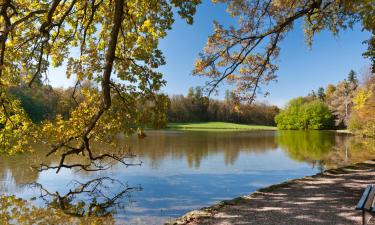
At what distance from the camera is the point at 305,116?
7612 cm

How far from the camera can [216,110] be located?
92500 mm

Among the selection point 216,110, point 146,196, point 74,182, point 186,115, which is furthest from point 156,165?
point 216,110

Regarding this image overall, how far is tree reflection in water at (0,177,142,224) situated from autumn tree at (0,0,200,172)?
1.24 metres

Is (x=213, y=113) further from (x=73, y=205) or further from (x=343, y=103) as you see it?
(x=73, y=205)

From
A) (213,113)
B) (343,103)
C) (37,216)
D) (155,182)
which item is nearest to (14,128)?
(37,216)

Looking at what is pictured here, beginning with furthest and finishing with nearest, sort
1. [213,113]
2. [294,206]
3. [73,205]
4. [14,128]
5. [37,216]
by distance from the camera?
[213,113]
[14,128]
[73,205]
[37,216]
[294,206]

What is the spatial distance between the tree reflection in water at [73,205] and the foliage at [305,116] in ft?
220

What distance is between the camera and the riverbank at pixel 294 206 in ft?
23.5

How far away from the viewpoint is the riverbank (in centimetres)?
716

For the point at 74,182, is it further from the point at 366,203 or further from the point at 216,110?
the point at 216,110

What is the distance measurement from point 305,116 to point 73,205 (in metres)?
71.4

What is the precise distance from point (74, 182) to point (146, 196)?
3432 millimetres

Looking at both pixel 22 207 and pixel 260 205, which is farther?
pixel 22 207

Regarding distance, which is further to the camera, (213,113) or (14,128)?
(213,113)
